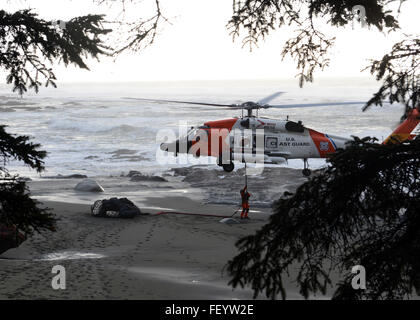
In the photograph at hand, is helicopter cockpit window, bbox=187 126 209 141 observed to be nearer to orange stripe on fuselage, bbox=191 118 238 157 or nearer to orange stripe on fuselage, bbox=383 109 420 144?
orange stripe on fuselage, bbox=191 118 238 157

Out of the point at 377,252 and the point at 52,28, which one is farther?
the point at 52,28

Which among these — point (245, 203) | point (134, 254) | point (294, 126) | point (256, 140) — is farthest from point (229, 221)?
point (294, 126)

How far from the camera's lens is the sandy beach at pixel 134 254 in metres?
9.34

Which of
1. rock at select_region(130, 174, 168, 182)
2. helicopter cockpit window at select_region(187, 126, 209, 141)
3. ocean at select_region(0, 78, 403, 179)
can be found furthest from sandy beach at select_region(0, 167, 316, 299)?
ocean at select_region(0, 78, 403, 179)

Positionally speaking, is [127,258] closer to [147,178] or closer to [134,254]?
[134,254]

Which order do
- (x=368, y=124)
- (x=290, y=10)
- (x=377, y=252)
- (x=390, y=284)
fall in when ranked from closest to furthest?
(x=390, y=284), (x=377, y=252), (x=290, y=10), (x=368, y=124)

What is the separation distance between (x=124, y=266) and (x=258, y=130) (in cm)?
1045

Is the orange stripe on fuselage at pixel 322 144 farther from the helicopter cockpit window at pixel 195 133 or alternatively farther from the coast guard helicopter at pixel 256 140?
the helicopter cockpit window at pixel 195 133

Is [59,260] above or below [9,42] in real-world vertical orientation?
below

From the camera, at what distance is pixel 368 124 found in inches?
2397

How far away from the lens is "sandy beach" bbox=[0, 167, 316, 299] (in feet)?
30.6

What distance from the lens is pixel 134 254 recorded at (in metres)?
12.4
